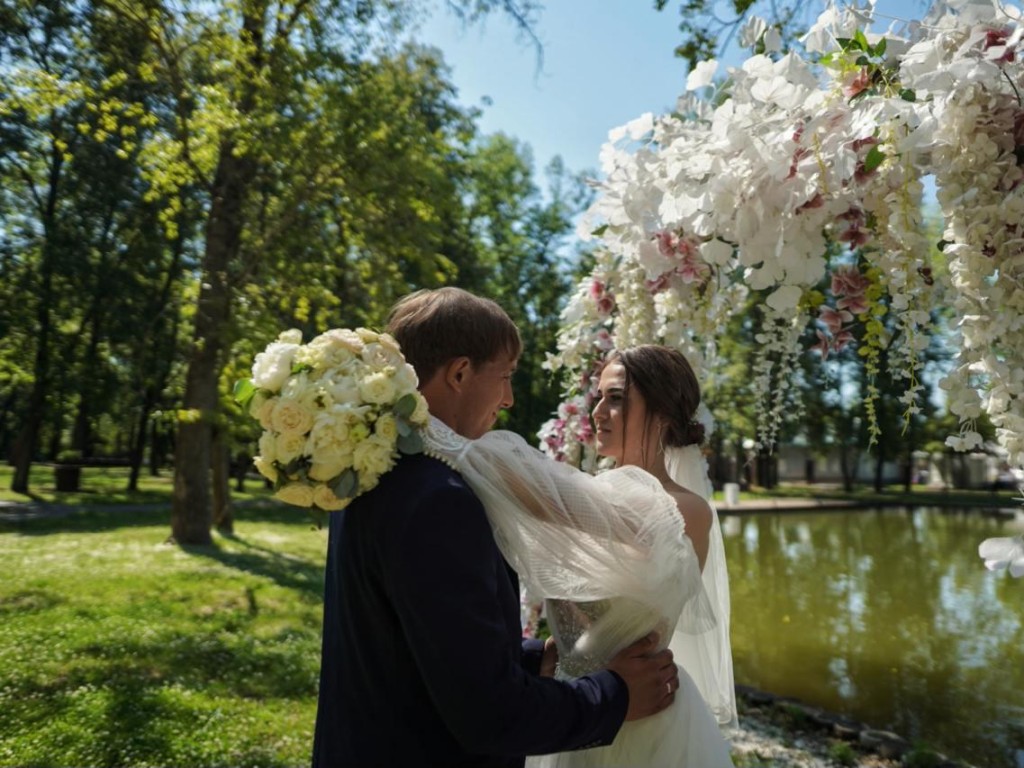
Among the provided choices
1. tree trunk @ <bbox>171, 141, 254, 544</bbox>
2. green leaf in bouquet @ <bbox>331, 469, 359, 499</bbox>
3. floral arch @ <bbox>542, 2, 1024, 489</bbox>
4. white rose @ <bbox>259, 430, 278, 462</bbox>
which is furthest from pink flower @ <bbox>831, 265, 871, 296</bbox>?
tree trunk @ <bbox>171, 141, 254, 544</bbox>

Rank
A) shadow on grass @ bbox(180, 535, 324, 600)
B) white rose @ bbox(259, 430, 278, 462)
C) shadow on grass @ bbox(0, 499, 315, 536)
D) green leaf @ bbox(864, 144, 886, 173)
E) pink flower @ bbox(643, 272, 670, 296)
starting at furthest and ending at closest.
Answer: shadow on grass @ bbox(0, 499, 315, 536) → shadow on grass @ bbox(180, 535, 324, 600) → pink flower @ bbox(643, 272, 670, 296) → green leaf @ bbox(864, 144, 886, 173) → white rose @ bbox(259, 430, 278, 462)

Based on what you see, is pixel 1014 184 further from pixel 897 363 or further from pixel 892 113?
pixel 897 363

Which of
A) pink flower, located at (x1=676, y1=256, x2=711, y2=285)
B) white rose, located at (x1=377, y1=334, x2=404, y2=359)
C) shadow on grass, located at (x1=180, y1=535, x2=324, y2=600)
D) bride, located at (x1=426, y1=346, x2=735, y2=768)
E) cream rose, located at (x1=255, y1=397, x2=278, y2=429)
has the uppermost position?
pink flower, located at (x1=676, y1=256, x2=711, y2=285)

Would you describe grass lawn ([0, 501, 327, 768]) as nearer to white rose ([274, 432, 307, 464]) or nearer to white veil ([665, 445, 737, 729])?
white veil ([665, 445, 737, 729])

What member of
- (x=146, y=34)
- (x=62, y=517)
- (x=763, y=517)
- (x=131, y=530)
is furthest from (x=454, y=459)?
(x=763, y=517)

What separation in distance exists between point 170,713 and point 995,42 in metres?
5.48

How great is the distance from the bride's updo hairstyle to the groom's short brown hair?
0.85m

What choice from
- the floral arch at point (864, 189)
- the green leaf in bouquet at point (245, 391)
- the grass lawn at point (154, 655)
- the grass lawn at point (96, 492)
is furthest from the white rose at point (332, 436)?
the grass lawn at point (96, 492)

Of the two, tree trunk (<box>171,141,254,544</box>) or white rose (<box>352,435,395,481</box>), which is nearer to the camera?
white rose (<box>352,435,395,481</box>)

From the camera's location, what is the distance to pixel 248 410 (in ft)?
5.19

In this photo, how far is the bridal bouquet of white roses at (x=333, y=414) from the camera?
1444 millimetres

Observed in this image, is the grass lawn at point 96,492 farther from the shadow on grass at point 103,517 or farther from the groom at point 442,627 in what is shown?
the groom at point 442,627

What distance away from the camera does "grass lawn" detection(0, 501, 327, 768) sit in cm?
445

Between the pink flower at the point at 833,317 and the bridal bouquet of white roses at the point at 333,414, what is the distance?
1.27 metres
